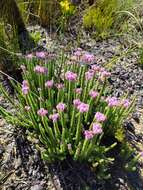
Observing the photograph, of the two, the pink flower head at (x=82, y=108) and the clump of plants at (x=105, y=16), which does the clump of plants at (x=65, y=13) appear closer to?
the clump of plants at (x=105, y=16)

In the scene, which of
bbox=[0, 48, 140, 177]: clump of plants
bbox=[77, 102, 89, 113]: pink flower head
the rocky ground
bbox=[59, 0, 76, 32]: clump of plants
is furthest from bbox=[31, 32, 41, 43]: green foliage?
bbox=[77, 102, 89, 113]: pink flower head

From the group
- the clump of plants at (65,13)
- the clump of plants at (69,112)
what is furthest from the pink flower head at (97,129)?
the clump of plants at (65,13)

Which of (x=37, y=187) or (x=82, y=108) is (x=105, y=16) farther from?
(x=37, y=187)

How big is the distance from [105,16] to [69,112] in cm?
199

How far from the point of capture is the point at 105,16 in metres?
5.00

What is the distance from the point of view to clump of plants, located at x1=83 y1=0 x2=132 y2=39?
491 centimetres

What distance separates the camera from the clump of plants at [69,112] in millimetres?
3066

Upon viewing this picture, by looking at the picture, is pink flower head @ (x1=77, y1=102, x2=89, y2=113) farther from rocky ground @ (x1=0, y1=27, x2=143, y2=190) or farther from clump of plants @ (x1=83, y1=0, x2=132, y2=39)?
clump of plants @ (x1=83, y1=0, x2=132, y2=39)

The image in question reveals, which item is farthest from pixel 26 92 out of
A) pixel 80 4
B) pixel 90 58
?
pixel 80 4

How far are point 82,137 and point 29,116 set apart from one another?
1.48 ft

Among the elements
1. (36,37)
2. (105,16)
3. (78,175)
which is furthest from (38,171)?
(105,16)

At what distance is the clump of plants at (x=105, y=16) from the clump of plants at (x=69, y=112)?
1238 mm

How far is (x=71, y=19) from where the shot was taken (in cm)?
514

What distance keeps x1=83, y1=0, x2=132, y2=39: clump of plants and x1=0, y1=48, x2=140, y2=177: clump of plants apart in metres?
1.24
